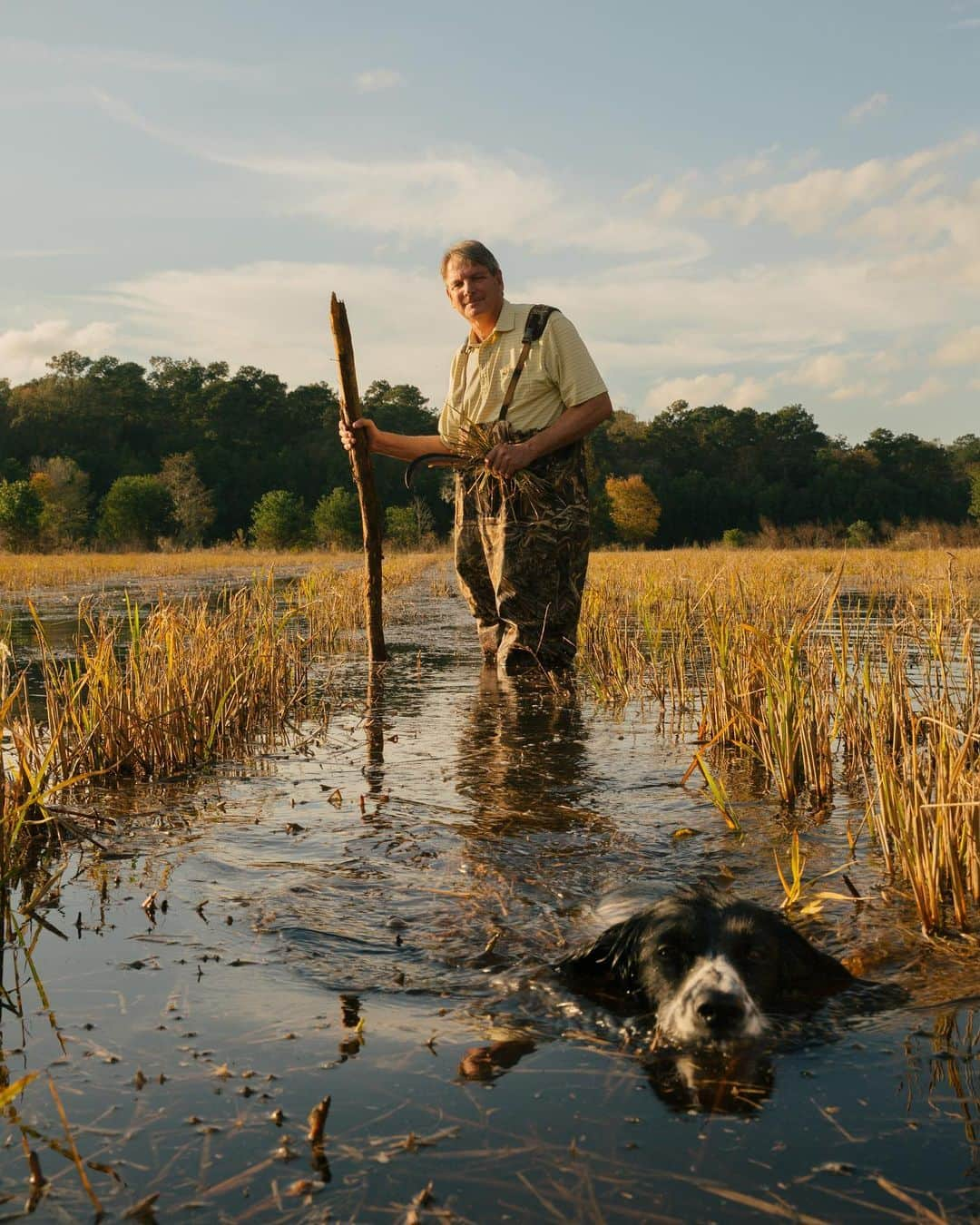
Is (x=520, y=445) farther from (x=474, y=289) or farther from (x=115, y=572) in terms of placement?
(x=115, y=572)

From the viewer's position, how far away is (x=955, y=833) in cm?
304

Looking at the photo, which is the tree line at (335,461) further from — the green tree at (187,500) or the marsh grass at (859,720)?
the marsh grass at (859,720)

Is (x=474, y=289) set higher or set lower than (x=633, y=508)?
lower

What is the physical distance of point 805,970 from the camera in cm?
262

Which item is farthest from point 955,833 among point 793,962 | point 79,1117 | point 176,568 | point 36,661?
point 176,568

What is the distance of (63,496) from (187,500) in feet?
21.3

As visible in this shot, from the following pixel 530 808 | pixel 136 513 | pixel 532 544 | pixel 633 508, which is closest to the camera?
pixel 530 808

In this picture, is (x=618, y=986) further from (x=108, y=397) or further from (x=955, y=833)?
(x=108, y=397)

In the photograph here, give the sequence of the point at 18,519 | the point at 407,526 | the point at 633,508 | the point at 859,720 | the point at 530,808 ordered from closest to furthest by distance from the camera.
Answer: the point at 530,808 → the point at 859,720 → the point at 18,519 → the point at 407,526 → the point at 633,508

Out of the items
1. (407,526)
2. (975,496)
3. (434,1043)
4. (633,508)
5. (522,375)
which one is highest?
(975,496)

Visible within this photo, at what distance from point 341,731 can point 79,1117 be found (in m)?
4.00

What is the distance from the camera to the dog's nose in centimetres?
228

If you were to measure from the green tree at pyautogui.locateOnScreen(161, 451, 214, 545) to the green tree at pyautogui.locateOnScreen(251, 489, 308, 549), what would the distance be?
475 cm

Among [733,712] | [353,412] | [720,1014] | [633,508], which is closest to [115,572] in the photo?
[353,412]
